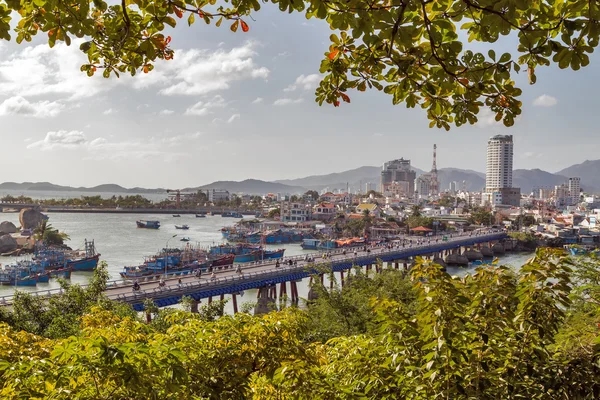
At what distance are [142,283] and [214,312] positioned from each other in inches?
398

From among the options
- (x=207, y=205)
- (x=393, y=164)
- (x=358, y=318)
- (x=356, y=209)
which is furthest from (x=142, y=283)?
(x=393, y=164)

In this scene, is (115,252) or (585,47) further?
(115,252)

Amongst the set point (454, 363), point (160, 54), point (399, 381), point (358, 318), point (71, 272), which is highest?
point (160, 54)

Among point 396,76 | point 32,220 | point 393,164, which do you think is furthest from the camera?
point 393,164

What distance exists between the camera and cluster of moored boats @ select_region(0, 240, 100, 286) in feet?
90.1

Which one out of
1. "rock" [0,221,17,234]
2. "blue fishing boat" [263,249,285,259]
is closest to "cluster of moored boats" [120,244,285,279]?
"blue fishing boat" [263,249,285,259]

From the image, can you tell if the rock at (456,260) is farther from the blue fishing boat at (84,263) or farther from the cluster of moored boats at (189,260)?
the blue fishing boat at (84,263)

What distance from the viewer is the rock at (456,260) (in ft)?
142

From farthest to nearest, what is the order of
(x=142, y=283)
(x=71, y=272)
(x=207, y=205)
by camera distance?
(x=207, y=205)
(x=71, y=272)
(x=142, y=283)

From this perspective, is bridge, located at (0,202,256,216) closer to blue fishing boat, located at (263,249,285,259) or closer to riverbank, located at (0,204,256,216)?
riverbank, located at (0,204,256,216)

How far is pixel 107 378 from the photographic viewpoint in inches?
78.7

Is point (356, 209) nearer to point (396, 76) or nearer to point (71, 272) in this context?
point (71, 272)

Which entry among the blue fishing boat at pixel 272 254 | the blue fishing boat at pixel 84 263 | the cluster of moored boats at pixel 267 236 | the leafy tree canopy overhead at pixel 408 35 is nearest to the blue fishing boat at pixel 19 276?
the blue fishing boat at pixel 84 263

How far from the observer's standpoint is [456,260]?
43.5 meters
